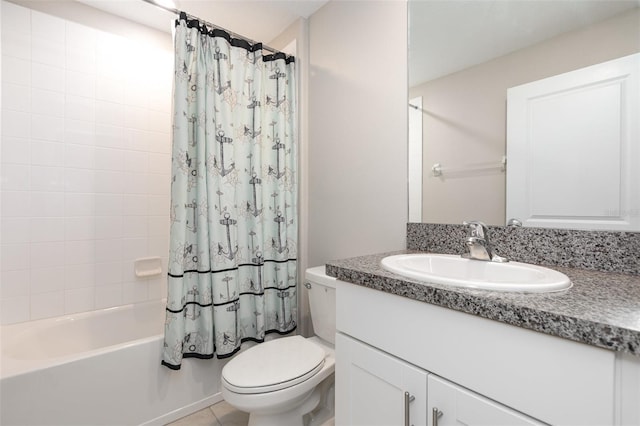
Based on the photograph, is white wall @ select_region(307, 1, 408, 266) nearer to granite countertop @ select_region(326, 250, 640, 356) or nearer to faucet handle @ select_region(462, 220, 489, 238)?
faucet handle @ select_region(462, 220, 489, 238)

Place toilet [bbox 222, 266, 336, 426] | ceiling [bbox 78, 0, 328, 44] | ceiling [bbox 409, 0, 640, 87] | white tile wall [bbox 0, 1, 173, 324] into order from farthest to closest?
ceiling [bbox 78, 0, 328, 44], white tile wall [bbox 0, 1, 173, 324], toilet [bbox 222, 266, 336, 426], ceiling [bbox 409, 0, 640, 87]

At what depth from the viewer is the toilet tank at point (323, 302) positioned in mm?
1545

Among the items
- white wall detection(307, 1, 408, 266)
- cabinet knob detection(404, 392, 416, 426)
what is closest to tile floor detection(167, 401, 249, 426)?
white wall detection(307, 1, 408, 266)

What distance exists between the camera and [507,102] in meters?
1.16

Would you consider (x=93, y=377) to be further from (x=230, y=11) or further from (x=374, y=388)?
(x=230, y=11)

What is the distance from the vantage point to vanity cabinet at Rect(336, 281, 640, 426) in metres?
0.55

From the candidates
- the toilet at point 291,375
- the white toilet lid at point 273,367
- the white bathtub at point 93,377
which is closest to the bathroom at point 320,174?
the white bathtub at point 93,377

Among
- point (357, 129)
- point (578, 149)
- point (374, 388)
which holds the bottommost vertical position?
point (374, 388)

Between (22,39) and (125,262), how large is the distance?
140 cm

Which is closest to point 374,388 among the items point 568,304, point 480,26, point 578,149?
point 568,304

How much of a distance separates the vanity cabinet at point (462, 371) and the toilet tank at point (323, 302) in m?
0.48

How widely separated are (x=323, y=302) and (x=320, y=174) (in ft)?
2.73

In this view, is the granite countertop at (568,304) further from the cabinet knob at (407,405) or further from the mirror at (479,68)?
the mirror at (479,68)

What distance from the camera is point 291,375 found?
1.24 meters
